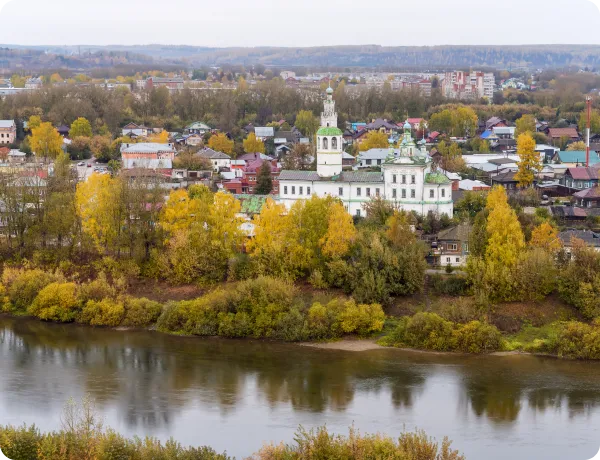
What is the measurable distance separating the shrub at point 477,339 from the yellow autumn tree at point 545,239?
2.27m

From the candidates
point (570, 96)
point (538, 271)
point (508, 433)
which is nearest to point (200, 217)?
point (538, 271)

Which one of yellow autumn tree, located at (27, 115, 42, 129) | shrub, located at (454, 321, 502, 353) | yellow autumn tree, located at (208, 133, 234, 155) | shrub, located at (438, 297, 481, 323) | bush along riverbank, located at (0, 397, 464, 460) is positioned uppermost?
yellow autumn tree, located at (27, 115, 42, 129)

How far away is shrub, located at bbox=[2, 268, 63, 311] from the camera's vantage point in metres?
15.7

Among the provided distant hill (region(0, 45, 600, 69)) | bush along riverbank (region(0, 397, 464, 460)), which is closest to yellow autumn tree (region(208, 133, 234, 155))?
bush along riverbank (region(0, 397, 464, 460))

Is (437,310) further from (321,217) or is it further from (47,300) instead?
(47,300)

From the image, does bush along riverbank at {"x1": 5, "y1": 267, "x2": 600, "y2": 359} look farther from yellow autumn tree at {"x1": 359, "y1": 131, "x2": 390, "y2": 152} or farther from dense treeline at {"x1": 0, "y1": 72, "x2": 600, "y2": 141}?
dense treeline at {"x1": 0, "y1": 72, "x2": 600, "y2": 141}

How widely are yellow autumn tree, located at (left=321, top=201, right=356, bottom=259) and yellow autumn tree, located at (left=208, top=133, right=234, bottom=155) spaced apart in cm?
1242

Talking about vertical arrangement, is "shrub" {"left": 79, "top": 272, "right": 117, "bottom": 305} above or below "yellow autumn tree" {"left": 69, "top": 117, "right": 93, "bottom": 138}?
below

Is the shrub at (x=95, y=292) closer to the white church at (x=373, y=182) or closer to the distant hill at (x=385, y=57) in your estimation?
the white church at (x=373, y=182)

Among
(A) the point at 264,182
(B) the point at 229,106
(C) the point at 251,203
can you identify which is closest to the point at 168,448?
(C) the point at 251,203

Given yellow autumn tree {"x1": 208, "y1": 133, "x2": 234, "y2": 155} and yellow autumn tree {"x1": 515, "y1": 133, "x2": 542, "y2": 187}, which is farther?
yellow autumn tree {"x1": 208, "y1": 133, "x2": 234, "y2": 155}

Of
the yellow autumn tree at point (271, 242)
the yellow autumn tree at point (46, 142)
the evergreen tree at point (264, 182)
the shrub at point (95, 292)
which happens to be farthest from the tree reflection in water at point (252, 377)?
the yellow autumn tree at point (46, 142)

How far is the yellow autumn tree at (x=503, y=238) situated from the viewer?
49.3 ft

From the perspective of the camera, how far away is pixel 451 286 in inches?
600
